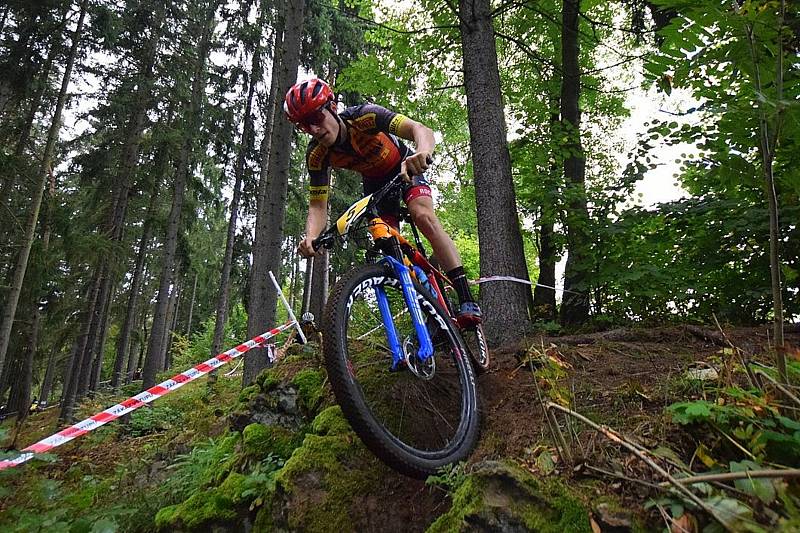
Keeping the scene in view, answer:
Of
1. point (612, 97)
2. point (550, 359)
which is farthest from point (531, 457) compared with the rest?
point (612, 97)

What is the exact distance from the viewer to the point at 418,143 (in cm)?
270

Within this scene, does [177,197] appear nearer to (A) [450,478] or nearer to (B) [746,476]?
(A) [450,478]

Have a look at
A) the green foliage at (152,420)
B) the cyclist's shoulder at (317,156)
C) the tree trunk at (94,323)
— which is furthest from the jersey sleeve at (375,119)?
the tree trunk at (94,323)

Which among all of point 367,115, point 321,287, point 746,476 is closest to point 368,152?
point 367,115

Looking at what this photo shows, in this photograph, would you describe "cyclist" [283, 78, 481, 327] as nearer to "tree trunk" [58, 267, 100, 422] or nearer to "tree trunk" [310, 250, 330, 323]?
"tree trunk" [310, 250, 330, 323]

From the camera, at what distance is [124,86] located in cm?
1339

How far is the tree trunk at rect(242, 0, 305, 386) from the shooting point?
708cm

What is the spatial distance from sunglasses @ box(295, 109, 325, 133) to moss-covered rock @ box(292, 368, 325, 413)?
1851 millimetres

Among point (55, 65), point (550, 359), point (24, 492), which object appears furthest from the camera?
point (55, 65)

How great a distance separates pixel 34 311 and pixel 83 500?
1229 centimetres

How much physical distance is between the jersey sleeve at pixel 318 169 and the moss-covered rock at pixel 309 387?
138 centimetres

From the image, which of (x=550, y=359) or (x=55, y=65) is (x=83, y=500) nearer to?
(x=550, y=359)

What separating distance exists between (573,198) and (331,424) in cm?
345

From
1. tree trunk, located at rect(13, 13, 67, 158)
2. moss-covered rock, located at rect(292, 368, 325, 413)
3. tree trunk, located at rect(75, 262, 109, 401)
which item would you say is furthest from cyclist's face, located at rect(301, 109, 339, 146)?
tree trunk, located at rect(75, 262, 109, 401)
